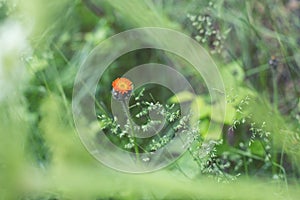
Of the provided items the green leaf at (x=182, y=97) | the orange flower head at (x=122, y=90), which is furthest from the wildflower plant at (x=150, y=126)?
the green leaf at (x=182, y=97)

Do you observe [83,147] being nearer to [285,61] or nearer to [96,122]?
[96,122]

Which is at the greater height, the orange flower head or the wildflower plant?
the orange flower head

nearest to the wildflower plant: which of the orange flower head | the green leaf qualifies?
the orange flower head

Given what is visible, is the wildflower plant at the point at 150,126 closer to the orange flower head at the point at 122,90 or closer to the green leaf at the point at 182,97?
the orange flower head at the point at 122,90

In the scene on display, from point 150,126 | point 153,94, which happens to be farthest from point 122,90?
point 153,94

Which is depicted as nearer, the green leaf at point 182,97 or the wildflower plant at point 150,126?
the wildflower plant at point 150,126

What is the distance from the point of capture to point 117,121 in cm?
102

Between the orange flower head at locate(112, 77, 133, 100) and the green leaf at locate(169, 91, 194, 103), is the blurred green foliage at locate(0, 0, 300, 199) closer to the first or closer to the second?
the green leaf at locate(169, 91, 194, 103)

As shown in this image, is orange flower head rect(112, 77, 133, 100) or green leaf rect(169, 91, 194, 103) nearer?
orange flower head rect(112, 77, 133, 100)

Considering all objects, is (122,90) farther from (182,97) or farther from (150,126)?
(182,97)

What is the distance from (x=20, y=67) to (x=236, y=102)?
0.42m

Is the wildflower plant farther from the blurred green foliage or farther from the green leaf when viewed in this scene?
the green leaf

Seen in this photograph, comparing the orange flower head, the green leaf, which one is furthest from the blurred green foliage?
the orange flower head

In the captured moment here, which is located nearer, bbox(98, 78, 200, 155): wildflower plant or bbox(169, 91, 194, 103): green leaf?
bbox(98, 78, 200, 155): wildflower plant
